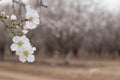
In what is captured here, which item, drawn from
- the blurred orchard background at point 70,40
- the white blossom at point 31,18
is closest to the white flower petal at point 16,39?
the white blossom at point 31,18

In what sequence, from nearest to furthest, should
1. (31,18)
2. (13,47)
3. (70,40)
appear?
(13,47) → (31,18) → (70,40)

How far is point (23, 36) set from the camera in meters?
2.75

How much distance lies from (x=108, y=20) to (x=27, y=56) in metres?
57.4

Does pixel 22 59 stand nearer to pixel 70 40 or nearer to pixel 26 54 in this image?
pixel 26 54

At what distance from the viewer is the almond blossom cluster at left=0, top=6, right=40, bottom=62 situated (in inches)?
107

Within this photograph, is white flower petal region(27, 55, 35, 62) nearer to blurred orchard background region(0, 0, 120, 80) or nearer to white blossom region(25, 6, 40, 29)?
white blossom region(25, 6, 40, 29)

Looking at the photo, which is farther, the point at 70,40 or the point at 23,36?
the point at 70,40

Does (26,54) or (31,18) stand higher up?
(31,18)

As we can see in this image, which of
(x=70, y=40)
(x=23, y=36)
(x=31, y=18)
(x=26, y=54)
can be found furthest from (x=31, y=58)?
(x=70, y=40)

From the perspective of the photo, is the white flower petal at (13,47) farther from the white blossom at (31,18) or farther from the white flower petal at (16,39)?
the white blossom at (31,18)

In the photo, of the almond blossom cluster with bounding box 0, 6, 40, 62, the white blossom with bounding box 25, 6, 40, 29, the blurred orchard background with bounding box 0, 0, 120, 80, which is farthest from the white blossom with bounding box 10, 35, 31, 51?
the blurred orchard background with bounding box 0, 0, 120, 80

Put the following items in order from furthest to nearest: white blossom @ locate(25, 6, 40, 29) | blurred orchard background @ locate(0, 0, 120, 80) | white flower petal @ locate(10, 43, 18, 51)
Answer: blurred orchard background @ locate(0, 0, 120, 80) < white blossom @ locate(25, 6, 40, 29) < white flower petal @ locate(10, 43, 18, 51)

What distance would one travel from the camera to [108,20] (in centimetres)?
5969

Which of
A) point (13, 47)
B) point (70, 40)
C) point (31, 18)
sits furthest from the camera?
point (70, 40)
